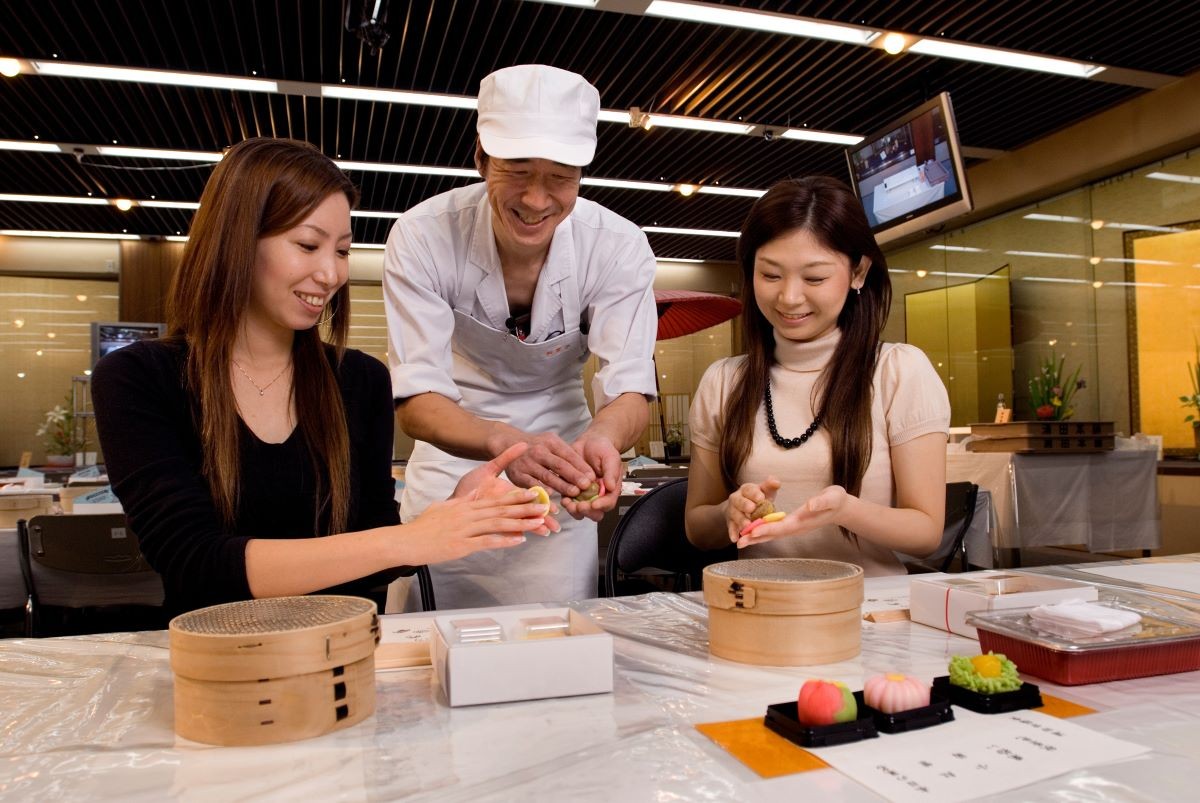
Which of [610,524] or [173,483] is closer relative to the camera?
[173,483]

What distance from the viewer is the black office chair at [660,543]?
1801mm

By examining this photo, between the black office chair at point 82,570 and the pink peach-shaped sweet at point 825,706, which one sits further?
the black office chair at point 82,570

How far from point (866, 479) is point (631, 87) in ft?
13.2

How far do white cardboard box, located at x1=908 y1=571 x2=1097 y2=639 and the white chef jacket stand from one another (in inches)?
33.2

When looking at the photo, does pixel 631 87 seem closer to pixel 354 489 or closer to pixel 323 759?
pixel 354 489

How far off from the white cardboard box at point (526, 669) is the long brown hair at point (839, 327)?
945 millimetres

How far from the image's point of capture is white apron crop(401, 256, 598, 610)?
1.86 metres

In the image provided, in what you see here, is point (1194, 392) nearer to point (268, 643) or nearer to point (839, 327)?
point (839, 327)

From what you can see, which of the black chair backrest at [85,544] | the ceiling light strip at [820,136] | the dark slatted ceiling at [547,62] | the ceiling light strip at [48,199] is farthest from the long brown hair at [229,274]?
the ceiling light strip at [48,199]

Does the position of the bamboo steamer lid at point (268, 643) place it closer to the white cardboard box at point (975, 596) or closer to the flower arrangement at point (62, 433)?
the white cardboard box at point (975, 596)

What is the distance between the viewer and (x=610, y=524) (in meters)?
3.38

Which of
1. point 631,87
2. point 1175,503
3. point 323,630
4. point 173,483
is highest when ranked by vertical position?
point 631,87

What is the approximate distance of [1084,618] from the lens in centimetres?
96

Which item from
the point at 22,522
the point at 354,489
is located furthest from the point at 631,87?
the point at 354,489
